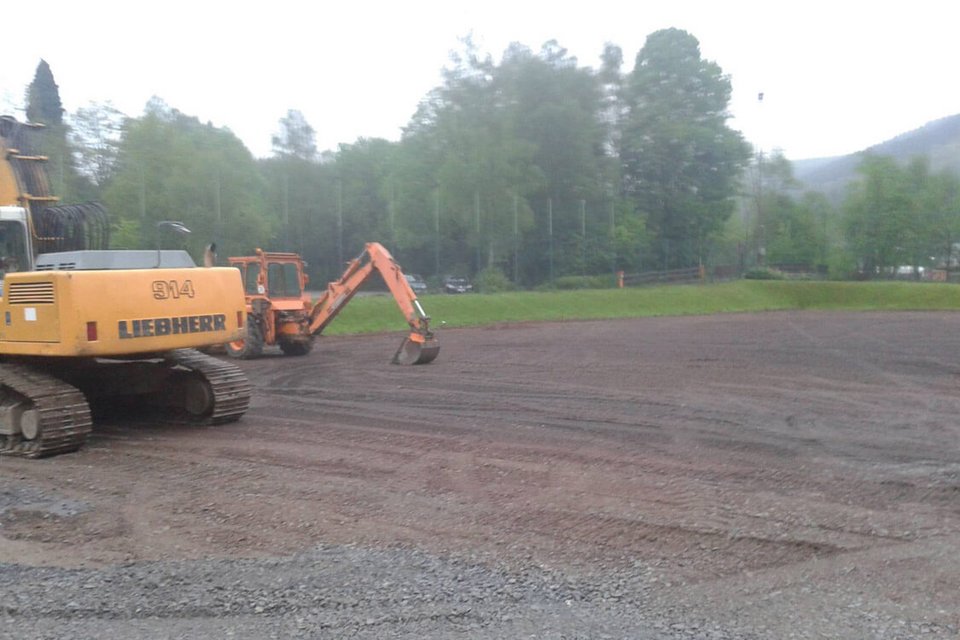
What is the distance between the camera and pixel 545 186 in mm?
50312

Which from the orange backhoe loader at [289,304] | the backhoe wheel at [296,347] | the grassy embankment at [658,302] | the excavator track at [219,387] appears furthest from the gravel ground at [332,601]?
the grassy embankment at [658,302]

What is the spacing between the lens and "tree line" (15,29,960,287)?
35.4 m

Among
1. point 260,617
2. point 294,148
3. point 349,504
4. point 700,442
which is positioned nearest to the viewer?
point 260,617

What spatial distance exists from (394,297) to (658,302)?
2779 centimetres

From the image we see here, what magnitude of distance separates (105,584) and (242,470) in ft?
10.4

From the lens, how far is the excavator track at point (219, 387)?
36.6ft

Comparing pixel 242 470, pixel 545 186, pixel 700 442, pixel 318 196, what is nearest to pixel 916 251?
pixel 545 186

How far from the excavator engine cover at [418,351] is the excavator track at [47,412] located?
9439 mm

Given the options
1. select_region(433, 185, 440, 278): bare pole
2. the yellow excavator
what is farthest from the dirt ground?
select_region(433, 185, 440, 278): bare pole

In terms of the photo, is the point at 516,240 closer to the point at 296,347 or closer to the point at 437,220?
the point at 437,220

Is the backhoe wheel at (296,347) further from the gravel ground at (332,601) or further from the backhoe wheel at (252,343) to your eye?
the gravel ground at (332,601)

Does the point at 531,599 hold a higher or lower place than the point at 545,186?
lower

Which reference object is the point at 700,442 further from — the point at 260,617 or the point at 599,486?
the point at 260,617

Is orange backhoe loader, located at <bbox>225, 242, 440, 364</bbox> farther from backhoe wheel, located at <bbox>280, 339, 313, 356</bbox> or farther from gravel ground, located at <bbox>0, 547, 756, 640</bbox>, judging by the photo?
gravel ground, located at <bbox>0, 547, 756, 640</bbox>
